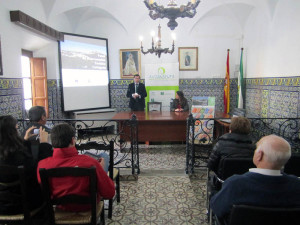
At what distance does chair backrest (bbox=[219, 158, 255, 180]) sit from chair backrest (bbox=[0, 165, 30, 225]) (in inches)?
62.2

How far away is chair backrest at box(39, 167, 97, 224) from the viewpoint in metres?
1.64

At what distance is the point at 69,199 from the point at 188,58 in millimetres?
6433

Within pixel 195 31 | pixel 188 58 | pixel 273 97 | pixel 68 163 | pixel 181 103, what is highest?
pixel 195 31

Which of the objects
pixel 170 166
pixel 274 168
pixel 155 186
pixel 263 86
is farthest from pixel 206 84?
pixel 274 168

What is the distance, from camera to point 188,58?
24.5 ft

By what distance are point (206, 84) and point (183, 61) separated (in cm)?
102

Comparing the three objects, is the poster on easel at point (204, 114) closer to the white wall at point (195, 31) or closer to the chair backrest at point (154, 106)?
the white wall at point (195, 31)

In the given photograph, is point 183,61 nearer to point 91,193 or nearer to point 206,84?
point 206,84

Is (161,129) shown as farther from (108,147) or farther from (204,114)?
(108,147)

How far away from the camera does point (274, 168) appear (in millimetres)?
1405

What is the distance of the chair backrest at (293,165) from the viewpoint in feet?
6.74

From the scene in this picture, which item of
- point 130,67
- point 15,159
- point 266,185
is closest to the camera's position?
point 266,185

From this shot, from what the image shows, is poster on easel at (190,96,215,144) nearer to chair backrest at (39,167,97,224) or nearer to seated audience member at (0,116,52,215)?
chair backrest at (39,167,97,224)

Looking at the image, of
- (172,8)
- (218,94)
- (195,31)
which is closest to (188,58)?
(195,31)
